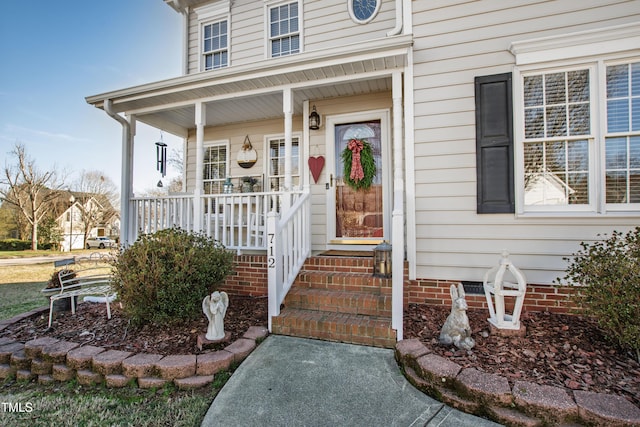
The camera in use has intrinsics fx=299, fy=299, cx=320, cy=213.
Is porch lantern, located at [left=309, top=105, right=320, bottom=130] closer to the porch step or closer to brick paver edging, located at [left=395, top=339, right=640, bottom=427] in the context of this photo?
the porch step

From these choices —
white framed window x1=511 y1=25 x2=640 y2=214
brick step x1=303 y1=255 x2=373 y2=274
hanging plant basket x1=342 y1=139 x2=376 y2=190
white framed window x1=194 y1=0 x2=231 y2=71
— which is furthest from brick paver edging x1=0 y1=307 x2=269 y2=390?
white framed window x1=194 y1=0 x2=231 y2=71

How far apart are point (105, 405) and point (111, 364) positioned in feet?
1.17

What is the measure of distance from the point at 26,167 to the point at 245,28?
22.1 metres

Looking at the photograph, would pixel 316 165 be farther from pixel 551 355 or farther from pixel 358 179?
pixel 551 355

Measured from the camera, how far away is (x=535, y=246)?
131 inches

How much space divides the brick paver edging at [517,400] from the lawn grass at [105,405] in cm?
157

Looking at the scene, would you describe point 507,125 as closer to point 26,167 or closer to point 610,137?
point 610,137

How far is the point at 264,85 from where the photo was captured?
4391mm

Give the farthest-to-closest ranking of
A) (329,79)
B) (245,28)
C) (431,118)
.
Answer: (245,28) → (329,79) → (431,118)

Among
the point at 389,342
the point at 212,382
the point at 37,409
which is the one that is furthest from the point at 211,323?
the point at 389,342

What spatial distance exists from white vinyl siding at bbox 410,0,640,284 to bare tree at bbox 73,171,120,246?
30.4 metres

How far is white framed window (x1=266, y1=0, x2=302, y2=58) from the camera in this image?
5.45 meters

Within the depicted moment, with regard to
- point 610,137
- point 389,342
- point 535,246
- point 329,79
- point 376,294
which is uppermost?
point 329,79

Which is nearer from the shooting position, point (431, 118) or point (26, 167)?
point (431, 118)
